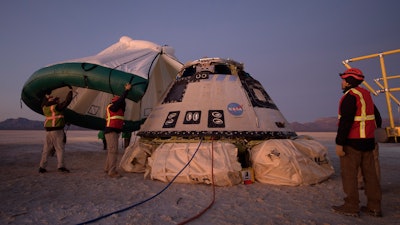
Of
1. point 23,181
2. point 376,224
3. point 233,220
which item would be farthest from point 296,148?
point 23,181

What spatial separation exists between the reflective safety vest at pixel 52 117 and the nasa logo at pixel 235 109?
15.1ft

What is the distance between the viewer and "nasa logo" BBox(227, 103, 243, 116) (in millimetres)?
6648

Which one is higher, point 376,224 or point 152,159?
point 152,159

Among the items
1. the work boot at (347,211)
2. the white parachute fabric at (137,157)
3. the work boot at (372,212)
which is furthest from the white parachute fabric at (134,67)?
the work boot at (372,212)

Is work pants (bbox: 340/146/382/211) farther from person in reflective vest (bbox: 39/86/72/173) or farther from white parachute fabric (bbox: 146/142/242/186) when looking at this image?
person in reflective vest (bbox: 39/86/72/173)

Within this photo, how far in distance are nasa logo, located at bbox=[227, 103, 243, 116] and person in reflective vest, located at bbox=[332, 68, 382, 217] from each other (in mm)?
3129

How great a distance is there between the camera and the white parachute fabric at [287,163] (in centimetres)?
536

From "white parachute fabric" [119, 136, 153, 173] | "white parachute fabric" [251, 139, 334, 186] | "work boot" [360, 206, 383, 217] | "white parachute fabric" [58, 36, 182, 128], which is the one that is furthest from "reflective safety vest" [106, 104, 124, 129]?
"work boot" [360, 206, 383, 217]

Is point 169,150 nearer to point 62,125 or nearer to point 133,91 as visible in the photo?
point 133,91

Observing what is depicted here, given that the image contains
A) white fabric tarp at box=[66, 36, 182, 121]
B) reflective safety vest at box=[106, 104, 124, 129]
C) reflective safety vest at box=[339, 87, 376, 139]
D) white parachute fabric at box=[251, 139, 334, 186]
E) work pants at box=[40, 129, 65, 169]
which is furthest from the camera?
white fabric tarp at box=[66, 36, 182, 121]

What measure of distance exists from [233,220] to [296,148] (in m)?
3.10

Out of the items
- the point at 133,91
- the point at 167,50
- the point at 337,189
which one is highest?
the point at 167,50

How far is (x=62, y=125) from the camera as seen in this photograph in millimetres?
A: 7168

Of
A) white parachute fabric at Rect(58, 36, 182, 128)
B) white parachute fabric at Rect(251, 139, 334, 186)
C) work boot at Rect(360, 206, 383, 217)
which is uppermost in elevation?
white parachute fabric at Rect(58, 36, 182, 128)
